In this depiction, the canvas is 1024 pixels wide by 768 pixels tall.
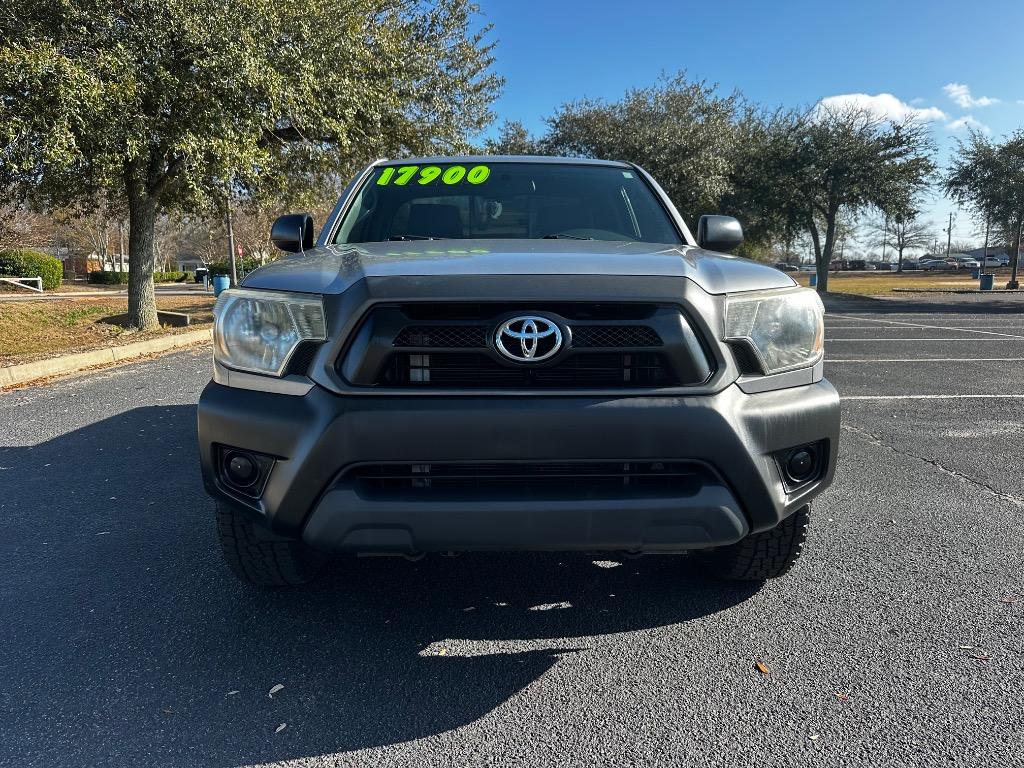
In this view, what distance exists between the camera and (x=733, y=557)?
8.51 ft

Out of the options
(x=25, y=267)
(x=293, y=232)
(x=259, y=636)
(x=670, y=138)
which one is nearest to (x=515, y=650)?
(x=259, y=636)

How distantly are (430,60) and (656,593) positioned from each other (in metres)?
14.2

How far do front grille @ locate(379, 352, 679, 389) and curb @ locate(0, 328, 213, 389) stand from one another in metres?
7.28

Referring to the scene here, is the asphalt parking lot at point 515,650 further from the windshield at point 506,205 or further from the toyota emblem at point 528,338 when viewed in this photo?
the windshield at point 506,205

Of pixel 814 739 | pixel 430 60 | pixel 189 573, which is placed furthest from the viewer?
pixel 430 60

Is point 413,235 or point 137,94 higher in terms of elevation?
point 137,94

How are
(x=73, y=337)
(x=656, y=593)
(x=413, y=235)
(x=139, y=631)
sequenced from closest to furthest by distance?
(x=139, y=631), (x=656, y=593), (x=413, y=235), (x=73, y=337)

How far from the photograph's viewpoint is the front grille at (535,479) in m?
2.00

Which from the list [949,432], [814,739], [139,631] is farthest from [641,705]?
[949,432]

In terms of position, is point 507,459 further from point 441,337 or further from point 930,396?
point 930,396

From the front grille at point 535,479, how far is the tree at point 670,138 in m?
25.3

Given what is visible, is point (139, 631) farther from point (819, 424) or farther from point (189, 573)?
point (819, 424)

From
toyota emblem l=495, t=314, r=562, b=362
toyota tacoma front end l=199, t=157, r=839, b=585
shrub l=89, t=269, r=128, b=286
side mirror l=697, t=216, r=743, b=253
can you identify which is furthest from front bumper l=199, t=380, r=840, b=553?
shrub l=89, t=269, r=128, b=286

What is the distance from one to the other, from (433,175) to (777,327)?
2.10 metres
